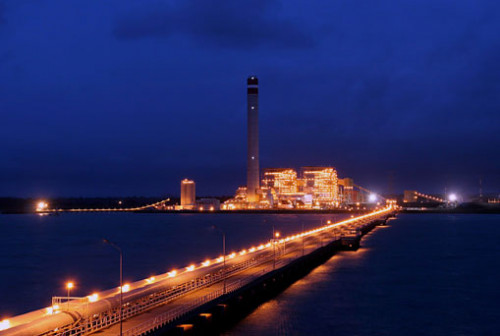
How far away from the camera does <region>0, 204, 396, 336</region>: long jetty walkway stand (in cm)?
1881

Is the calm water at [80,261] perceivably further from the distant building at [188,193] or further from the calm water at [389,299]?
the distant building at [188,193]

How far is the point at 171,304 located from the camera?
78.1 ft

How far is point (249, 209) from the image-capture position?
163625mm

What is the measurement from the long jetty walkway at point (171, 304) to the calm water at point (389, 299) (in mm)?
1076

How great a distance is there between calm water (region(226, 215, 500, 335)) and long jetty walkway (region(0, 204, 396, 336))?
3.53 ft

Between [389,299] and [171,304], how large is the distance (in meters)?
15.0

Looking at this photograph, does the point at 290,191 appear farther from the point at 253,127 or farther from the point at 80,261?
the point at 80,261

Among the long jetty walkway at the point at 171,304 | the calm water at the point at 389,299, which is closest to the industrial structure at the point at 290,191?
the calm water at the point at 389,299

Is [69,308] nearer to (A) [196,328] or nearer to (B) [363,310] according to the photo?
(A) [196,328]

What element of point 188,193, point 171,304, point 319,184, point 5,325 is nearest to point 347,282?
point 171,304

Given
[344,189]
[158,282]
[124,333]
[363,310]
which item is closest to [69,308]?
[124,333]

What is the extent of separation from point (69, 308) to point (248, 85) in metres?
137

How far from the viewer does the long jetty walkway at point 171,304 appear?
61.7 ft

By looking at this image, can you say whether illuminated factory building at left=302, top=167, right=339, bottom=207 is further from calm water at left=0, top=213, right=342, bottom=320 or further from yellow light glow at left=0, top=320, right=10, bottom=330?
yellow light glow at left=0, top=320, right=10, bottom=330
